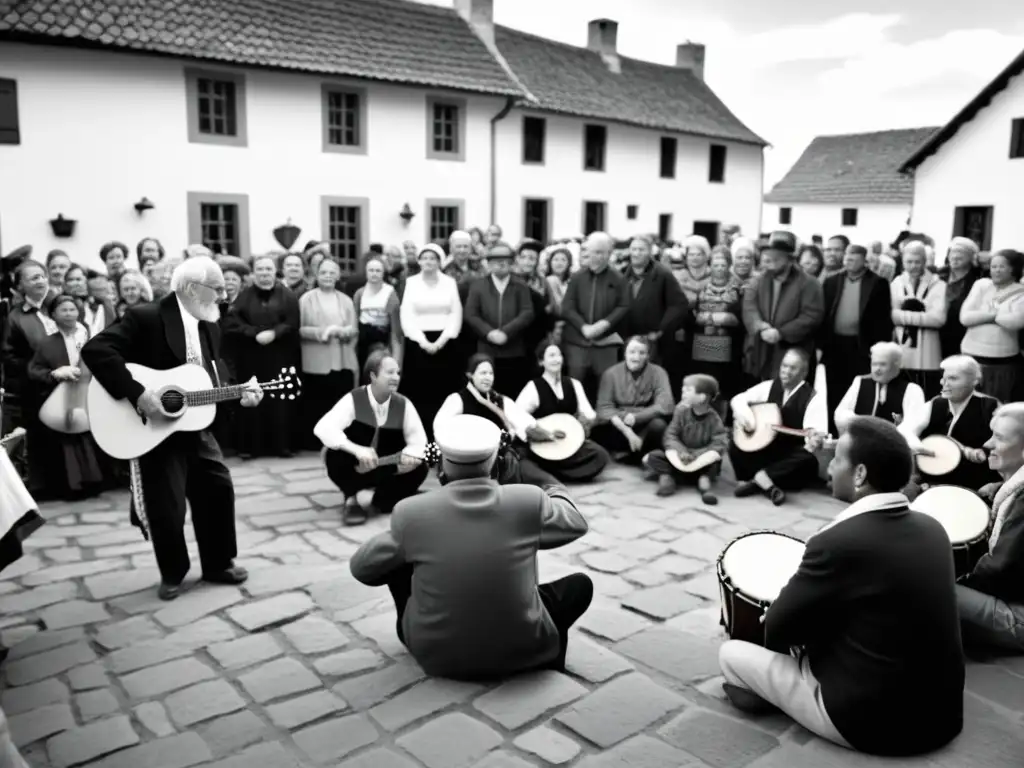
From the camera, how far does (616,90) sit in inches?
1218

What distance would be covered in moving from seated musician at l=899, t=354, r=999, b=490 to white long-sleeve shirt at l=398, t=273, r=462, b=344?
414 cm

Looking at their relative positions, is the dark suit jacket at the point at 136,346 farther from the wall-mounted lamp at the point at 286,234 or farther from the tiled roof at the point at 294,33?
the wall-mounted lamp at the point at 286,234

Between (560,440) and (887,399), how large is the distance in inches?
105

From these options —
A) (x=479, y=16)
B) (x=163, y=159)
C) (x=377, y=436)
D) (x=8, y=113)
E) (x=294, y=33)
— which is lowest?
(x=377, y=436)

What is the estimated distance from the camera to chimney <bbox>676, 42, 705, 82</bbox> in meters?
36.9

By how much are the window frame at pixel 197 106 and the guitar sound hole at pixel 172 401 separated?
1472 cm

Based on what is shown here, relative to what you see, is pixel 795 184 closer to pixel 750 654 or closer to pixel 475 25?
pixel 475 25

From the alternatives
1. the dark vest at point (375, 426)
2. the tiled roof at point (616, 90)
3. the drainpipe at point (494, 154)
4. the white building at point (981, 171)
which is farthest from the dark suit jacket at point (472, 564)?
the white building at point (981, 171)

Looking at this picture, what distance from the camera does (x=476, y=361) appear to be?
24.9 ft

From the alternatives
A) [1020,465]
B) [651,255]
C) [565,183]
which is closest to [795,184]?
[565,183]

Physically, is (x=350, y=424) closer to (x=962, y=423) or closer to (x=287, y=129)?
(x=962, y=423)

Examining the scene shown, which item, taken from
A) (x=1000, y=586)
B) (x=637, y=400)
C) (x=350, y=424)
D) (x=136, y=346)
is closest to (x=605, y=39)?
(x=637, y=400)

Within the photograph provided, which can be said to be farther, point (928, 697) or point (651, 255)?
point (651, 255)

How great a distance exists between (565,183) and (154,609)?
23.6 m
